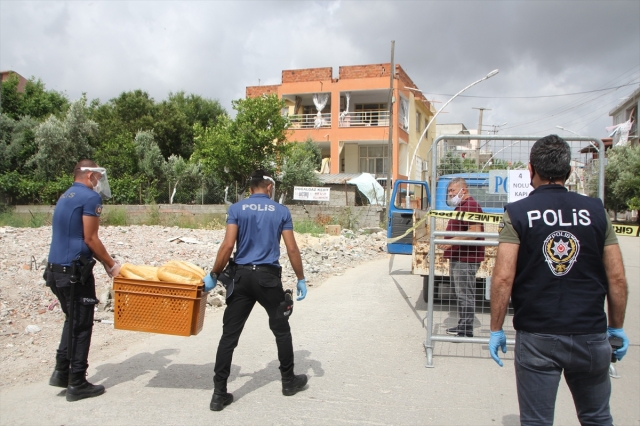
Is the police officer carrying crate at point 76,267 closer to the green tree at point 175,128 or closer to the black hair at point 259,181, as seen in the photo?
the black hair at point 259,181

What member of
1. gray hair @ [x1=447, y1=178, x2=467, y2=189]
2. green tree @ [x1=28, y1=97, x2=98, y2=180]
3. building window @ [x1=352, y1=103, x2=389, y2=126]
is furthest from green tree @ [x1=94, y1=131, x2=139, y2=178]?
gray hair @ [x1=447, y1=178, x2=467, y2=189]

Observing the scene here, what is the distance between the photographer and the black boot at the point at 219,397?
419 cm

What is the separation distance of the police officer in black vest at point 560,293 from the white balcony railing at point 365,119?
32.5m

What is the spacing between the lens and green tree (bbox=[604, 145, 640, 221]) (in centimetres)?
3419

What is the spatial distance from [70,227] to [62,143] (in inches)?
1064

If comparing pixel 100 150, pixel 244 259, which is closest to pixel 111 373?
pixel 244 259

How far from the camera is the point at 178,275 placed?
4297mm

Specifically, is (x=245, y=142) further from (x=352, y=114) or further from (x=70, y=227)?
(x=70, y=227)

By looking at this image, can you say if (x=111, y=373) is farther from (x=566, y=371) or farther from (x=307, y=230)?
(x=307, y=230)

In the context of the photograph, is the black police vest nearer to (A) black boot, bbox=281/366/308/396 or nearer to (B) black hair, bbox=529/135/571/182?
(B) black hair, bbox=529/135/571/182

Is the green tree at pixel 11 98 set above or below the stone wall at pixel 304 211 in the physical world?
above

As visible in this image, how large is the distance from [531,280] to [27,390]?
171 inches

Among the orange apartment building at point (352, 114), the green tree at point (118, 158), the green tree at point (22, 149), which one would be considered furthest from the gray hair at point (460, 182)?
the green tree at point (22, 149)

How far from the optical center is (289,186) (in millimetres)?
27344
